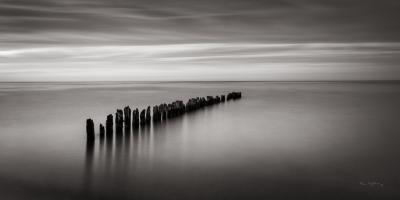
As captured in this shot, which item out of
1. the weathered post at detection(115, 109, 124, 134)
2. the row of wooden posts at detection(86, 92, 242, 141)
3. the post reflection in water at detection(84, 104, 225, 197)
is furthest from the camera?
the weathered post at detection(115, 109, 124, 134)

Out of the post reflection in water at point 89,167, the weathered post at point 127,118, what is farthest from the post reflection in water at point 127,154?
the weathered post at point 127,118

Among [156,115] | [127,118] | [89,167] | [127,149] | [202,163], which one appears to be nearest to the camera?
[89,167]

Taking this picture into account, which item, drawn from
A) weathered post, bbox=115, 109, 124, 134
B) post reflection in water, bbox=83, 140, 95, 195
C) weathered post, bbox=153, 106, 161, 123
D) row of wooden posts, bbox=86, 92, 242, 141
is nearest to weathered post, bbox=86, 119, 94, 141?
row of wooden posts, bbox=86, 92, 242, 141

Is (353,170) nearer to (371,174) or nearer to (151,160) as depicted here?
(371,174)

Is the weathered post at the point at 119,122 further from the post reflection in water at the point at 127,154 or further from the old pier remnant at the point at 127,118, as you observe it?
the old pier remnant at the point at 127,118

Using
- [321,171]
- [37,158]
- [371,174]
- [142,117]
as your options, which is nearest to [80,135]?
[142,117]

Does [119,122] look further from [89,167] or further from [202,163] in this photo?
[202,163]

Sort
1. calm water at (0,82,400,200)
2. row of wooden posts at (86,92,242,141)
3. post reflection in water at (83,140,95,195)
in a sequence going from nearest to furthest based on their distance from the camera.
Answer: calm water at (0,82,400,200) < post reflection in water at (83,140,95,195) < row of wooden posts at (86,92,242,141)

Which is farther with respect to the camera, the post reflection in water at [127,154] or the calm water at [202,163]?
the post reflection in water at [127,154]

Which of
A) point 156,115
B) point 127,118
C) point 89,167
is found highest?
point 127,118

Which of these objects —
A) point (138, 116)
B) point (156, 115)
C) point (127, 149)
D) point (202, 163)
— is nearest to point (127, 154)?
point (127, 149)

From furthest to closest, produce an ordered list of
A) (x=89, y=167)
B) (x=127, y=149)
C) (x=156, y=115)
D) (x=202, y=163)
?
(x=156, y=115)
(x=127, y=149)
(x=202, y=163)
(x=89, y=167)

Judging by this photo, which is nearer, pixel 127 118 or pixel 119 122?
pixel 119 122

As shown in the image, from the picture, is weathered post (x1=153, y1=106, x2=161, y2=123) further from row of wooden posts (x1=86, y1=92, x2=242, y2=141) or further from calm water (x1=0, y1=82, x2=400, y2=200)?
calm water (x1=0, y1=82, x2=400, y2=200)
